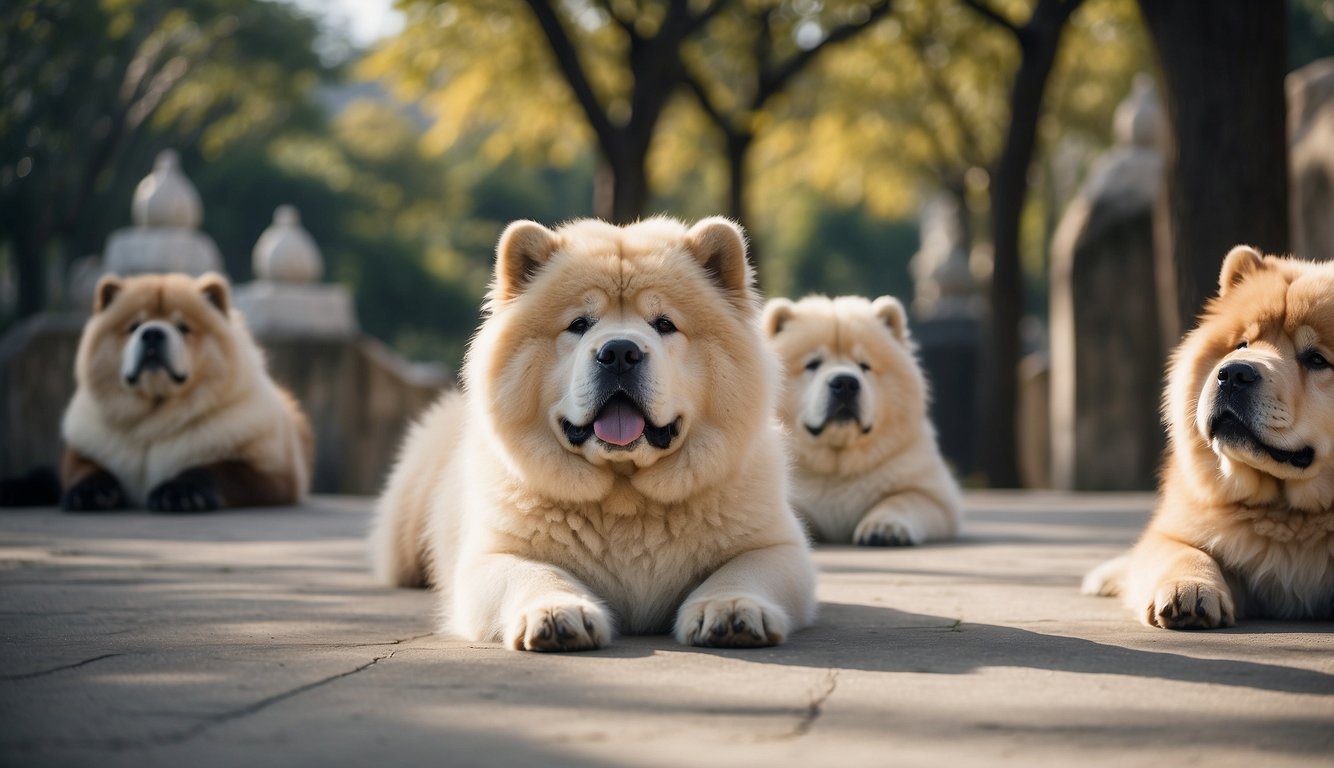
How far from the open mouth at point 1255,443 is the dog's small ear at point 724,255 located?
60.3 inches

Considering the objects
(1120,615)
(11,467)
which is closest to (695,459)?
(1120,615)

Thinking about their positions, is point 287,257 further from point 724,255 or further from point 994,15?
point 724,255

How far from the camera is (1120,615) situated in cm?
424

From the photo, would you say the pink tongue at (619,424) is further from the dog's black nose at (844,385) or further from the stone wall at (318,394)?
the stone wall at (318,394)

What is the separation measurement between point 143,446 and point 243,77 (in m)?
23.5

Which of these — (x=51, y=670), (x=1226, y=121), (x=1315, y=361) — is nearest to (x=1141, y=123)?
(x=1226, y=121)

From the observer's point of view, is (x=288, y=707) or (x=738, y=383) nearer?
(x=288, y=707)

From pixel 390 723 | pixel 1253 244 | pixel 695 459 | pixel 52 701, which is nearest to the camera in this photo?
pixel 390 723

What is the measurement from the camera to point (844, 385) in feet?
22.2

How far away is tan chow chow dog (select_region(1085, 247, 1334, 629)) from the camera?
3982 millimetres

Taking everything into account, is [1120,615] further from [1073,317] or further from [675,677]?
[1073,317]

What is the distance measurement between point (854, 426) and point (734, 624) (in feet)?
11.4

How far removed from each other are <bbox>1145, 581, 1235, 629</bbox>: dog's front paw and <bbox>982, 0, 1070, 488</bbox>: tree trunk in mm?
8933

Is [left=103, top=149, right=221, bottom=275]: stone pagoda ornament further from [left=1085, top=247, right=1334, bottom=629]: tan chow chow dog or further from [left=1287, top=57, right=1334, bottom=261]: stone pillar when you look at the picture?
[left=1085, top=247, right=1334, bottom=629]: tan chow chow dog
